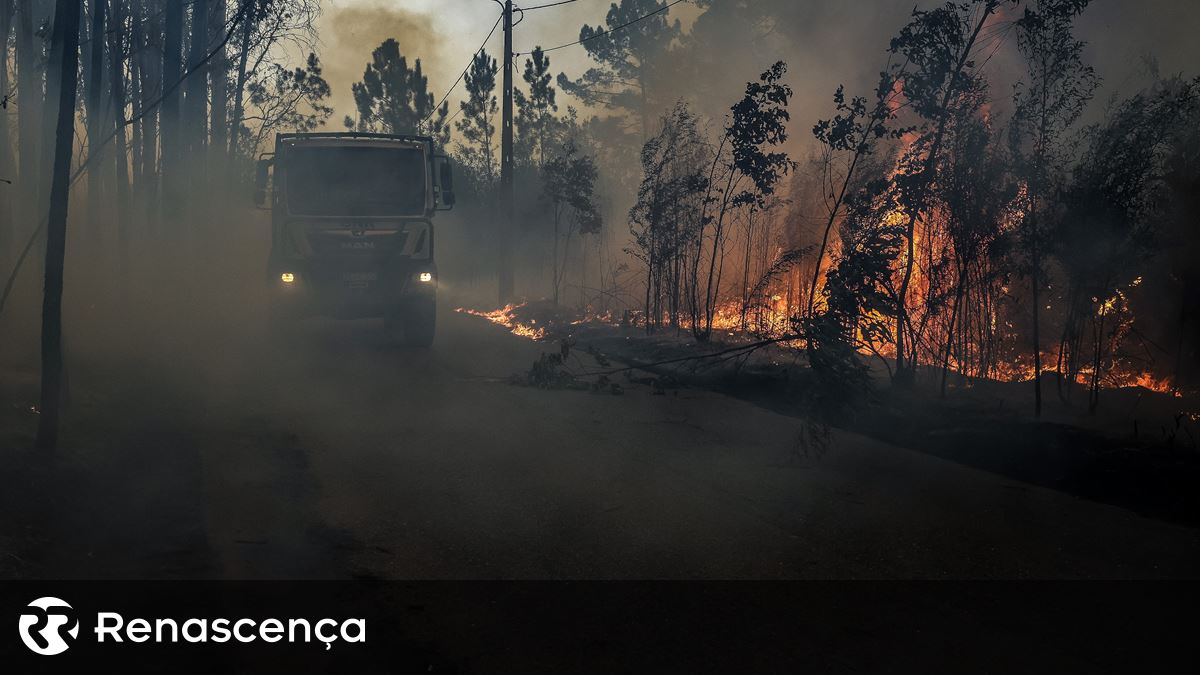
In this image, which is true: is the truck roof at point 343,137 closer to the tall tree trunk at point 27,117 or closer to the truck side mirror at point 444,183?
the truck side mirror at point 444,183

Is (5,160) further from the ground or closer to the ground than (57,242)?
further from the ground

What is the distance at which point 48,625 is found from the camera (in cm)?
482

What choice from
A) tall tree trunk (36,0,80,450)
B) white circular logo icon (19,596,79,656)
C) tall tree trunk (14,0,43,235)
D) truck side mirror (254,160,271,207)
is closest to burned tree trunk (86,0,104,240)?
tall tree trunk (14,0,43,235)

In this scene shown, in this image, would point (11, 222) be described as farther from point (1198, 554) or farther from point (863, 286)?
point (1198, 554)

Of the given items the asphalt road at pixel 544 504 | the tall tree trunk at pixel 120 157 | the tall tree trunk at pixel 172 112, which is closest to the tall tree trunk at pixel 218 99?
the tall tree trunk at pixel 172 112

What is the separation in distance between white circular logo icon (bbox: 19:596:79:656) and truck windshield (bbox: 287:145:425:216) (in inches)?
498

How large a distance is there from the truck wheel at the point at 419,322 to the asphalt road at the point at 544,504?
5.75 meters

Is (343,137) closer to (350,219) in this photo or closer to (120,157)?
(350,219)

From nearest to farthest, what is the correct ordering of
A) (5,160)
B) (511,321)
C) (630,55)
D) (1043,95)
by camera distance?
(1043,95) < (5,160) < (511,321) < (630,55)

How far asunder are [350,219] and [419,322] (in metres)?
2.34

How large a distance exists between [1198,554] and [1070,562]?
1010mm

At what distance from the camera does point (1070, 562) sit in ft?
20.5

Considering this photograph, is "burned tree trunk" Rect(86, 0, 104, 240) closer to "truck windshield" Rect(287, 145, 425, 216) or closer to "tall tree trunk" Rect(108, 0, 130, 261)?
"tall tree trunk" Rect(108, 0, 130, 261)

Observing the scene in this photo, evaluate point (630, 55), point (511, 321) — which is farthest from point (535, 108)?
point (511, 321)
